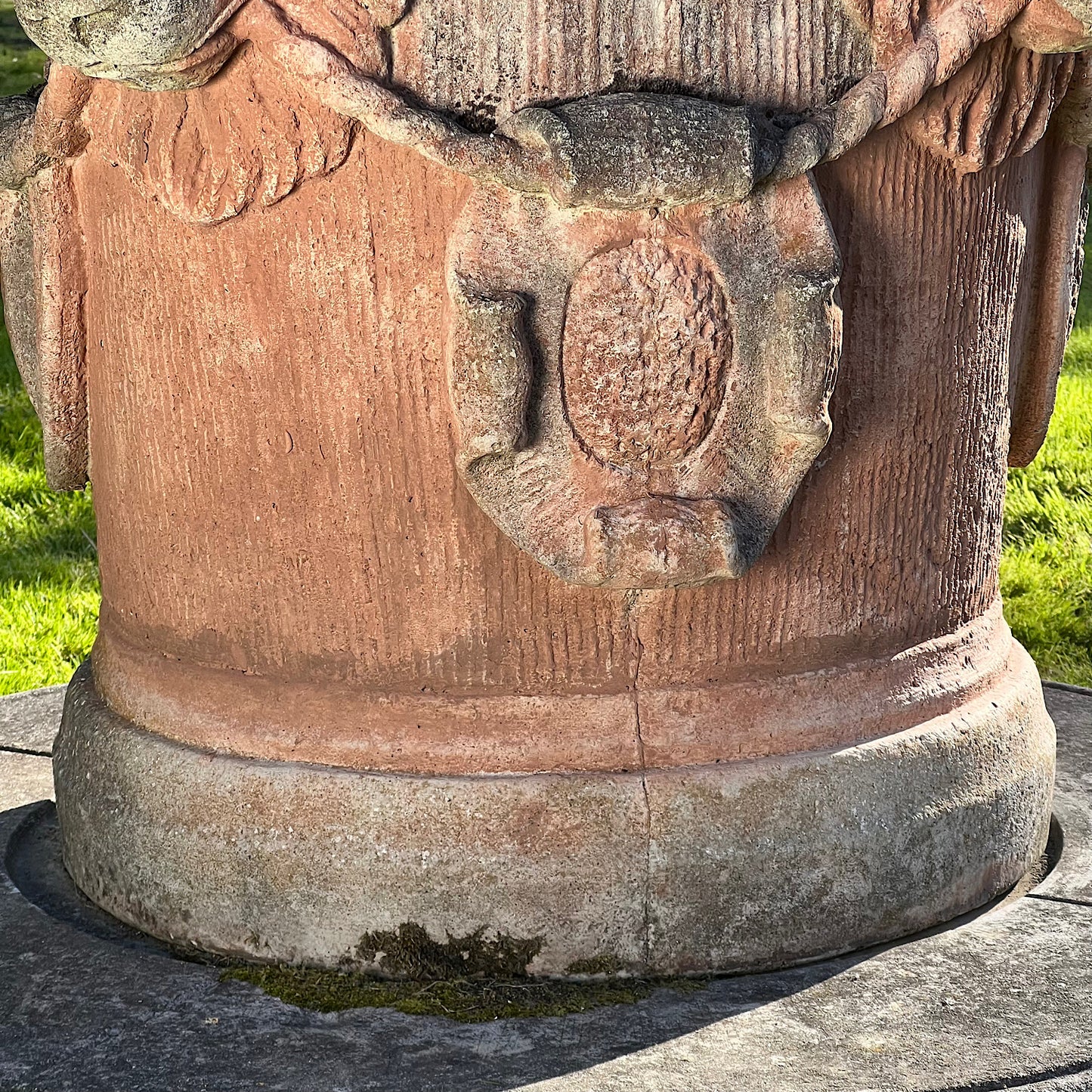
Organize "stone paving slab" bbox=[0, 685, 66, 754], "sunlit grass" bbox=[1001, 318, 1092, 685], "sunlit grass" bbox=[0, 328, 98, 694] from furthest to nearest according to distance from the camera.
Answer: "sunlit grass" bbox=[1001, 318, 1092, 685]
"sunlit grass" bbox=[0, 328, 98, 694]
"stone paving slab" bbox=[0, 685, 66, 754]

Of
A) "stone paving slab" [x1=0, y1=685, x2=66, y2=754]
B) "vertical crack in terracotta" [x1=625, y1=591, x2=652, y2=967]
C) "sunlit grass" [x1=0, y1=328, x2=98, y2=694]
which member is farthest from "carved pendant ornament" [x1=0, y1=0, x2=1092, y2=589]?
"sunlit grass" [x1=0, y1=328, x2=98, y2=694]

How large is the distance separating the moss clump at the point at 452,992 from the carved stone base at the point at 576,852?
26mm

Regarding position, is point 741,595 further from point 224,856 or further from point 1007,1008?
point 224,856

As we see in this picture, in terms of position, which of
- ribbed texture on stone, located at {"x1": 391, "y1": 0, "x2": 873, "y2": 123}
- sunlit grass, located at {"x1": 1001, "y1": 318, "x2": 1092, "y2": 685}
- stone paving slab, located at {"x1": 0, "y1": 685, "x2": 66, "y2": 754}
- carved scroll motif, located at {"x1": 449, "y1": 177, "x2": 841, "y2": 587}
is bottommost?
sunlit grass, located at {"x1": 1001, "y1": 318, "x2": 1092, "y2": 685}

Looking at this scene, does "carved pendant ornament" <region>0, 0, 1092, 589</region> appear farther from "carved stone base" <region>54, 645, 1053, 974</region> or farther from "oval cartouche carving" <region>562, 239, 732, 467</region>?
"carved stone base" <region>54, 645, 1053, 974</region>

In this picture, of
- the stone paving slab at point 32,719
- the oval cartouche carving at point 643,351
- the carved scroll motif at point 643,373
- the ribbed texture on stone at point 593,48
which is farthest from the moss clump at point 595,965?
the stone paving slab at point 32,719

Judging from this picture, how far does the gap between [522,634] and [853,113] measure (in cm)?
81

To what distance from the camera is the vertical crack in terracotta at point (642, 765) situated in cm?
237

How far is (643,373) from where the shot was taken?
226 cm

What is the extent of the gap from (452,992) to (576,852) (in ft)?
0.82

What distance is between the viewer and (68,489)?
2.90 metres

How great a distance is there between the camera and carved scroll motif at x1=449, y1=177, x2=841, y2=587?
2225mm

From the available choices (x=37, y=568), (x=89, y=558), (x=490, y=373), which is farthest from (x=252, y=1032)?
(x=89, y=558)

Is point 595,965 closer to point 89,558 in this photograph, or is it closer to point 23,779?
point 23,779
